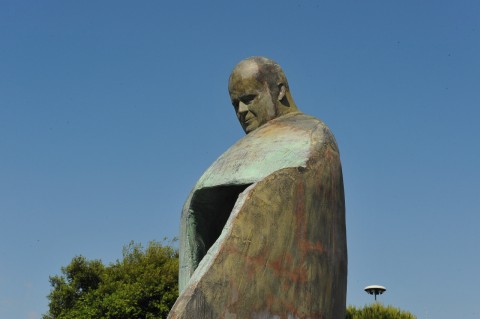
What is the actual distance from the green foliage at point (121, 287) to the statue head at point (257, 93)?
22.0 metres

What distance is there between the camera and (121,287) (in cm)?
3125

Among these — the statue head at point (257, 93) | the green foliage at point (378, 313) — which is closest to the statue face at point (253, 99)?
the statue head at point (257, 93)

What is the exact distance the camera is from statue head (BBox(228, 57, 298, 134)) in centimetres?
898

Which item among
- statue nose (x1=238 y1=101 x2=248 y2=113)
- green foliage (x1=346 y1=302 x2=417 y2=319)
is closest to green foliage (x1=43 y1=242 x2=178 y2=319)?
green foliage (x1=346 y1=302 x2=417 y2=319)

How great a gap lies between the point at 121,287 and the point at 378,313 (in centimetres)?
1006

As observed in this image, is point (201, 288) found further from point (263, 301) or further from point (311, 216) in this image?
point (311, 216)

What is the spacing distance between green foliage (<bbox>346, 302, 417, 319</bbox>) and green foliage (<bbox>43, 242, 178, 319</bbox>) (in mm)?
6967

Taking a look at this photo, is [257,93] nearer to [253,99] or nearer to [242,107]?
[253,99]

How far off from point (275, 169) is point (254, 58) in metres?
1.95

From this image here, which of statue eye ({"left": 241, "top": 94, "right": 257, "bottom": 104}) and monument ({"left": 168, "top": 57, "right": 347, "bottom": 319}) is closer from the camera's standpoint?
monument ({"left": 168, "top": 57, "right": 347, "bottom": 319})

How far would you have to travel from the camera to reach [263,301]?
23.2 ft

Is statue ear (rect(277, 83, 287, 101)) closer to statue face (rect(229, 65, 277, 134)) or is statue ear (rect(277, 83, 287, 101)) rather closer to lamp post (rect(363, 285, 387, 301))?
statue face (rect(229, 65, 277, 134))

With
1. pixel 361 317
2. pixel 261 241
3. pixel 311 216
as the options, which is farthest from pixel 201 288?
pixel 361 317

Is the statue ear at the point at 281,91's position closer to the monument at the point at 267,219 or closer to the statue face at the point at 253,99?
the monument at the point at 267,219
